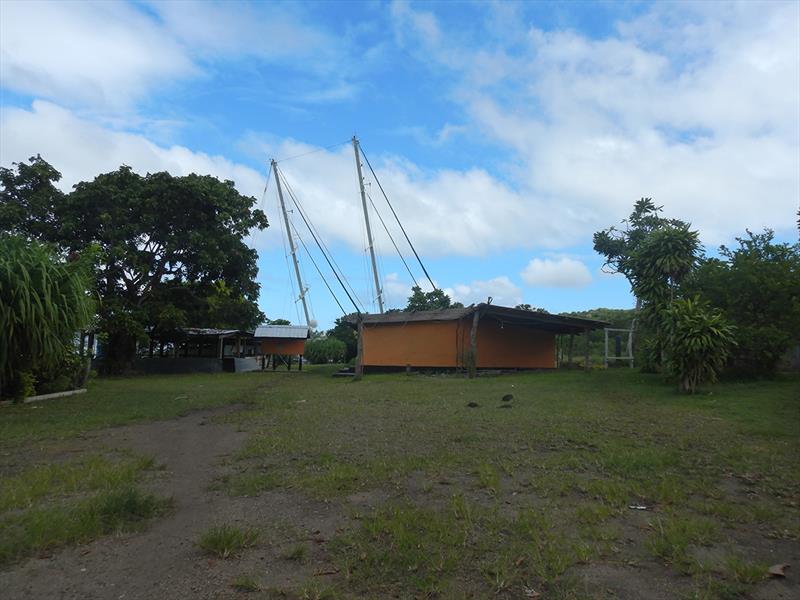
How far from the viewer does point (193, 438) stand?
8.98 meters

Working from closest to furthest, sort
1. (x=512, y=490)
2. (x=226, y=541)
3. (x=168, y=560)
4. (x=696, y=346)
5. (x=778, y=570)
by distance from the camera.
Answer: (x=778, y=570)
(x=168, y=560)
(x=226, y=541)
(x=512, y=490)
(x=696, y=346)

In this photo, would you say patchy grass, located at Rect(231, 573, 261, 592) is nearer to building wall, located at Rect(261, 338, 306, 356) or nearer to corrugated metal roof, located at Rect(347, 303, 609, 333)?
corrugated metal roof, located at Rect(347, 303, 609, 333)

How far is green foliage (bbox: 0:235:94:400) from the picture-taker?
1152 cm

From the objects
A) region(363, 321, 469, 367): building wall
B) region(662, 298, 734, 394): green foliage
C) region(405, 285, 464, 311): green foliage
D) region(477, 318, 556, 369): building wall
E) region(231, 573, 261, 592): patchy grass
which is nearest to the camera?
region(231, 573, 261, 592): patchy grass

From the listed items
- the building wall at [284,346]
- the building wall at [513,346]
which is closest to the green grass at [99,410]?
the building wall at [513,346]

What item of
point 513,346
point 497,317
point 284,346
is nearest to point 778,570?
point 497,317

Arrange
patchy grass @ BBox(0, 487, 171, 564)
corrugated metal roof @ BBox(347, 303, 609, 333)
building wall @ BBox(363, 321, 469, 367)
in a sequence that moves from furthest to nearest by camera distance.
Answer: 1. building wall @ BBox(363, 321, 469, 367)
2. corrugated metal roof @ BBox(347, 303, 609, 333)
3. patchy grass @ BBox(0, 487, 171, 564)

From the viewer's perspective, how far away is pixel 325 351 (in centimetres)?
4238

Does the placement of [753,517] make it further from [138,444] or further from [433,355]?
[433,355]

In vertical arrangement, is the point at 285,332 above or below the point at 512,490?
above

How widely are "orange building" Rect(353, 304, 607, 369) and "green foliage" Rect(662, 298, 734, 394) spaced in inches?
336

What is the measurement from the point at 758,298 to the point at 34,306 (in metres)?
17.2

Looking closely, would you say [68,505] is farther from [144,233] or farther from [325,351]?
[325,351]

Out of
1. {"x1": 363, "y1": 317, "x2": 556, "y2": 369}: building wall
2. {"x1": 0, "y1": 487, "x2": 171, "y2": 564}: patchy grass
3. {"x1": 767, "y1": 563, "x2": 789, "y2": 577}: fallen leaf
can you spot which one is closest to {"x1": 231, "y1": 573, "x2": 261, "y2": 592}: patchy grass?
{"x1": 0, "y1": 487, "x2": 171, "y2": 564}: patchy grass
